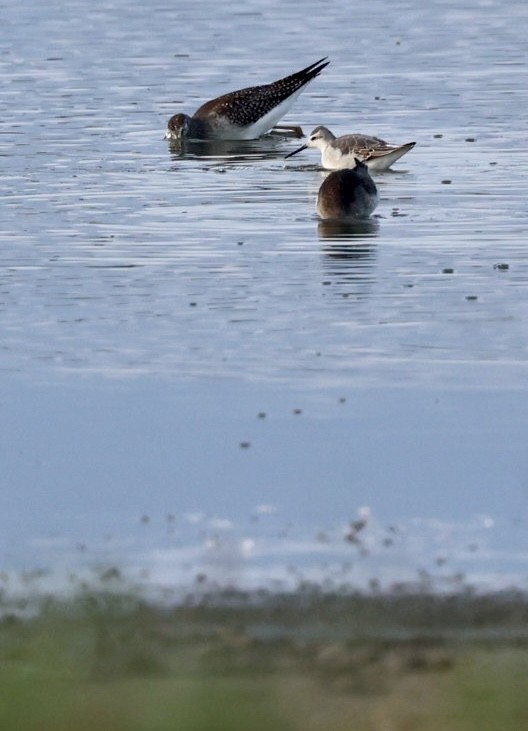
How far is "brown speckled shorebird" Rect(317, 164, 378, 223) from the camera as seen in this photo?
14906mm

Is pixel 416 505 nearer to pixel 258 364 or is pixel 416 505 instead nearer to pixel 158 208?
pixel 258 364

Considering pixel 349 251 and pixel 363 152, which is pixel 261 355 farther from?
pixel 363 152

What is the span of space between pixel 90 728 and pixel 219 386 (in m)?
4.84

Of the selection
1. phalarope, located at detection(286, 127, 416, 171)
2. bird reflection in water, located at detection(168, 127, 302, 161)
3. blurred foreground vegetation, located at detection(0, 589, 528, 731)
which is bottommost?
bird reflection in water, located at detection(168, 127, 302, 161)

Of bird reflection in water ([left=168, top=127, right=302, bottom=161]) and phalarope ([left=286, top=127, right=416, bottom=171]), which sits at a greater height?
phalarope ([left=286, top=127, right=416, bottom=171])

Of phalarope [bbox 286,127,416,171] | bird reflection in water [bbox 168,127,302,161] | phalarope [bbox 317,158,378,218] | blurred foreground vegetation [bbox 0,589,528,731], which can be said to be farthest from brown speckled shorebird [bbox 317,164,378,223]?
blurred foreground vegetation [bbox 0,589,528,731]

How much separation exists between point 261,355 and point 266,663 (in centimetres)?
439

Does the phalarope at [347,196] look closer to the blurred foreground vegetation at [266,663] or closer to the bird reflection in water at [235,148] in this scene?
the bird reflection in water at [235,148]

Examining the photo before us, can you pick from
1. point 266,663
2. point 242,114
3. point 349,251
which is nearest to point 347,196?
point 349,251

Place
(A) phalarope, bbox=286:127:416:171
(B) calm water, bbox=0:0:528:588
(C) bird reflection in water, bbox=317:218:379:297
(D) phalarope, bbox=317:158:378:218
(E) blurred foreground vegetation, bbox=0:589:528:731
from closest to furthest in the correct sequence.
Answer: (E) blurred foreground vegetation, bbox=0:589:528:731 → (B) calm water, bbox=0:0:528:588 → (C) bird reflection in water, bbox=317:218:379:297 → (D) phalarope, bbox=317:158:378:218 → (A) phalarope, bbox=286:127:416:171

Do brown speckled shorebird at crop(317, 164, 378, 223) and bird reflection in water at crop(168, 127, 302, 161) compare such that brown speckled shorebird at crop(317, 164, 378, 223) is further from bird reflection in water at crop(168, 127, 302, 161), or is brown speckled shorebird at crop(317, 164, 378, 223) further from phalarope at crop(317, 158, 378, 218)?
bird reflection in water at crop(168, 127, 302, 161)

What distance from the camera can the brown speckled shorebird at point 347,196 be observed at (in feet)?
48.9

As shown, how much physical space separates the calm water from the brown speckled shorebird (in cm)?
18

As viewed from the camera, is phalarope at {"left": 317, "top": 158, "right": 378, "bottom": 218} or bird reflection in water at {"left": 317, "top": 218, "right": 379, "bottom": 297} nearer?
bird reflection in water at {"left": 317, "top": 218, "right": 379, "bottom": 297}
